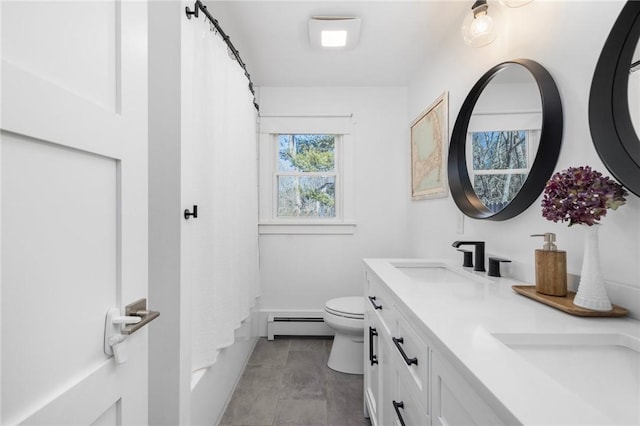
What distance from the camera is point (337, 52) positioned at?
2141 millimetres

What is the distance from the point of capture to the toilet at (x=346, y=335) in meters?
2.01

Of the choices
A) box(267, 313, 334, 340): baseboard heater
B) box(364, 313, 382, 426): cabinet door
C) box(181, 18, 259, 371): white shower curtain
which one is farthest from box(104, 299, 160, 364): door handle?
box(267, 313, 334, 340): baseboard heater

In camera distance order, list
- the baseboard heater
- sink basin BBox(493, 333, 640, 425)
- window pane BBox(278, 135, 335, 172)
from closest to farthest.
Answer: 1. sink basin BBox(493, 333, 640, 425)
2. the baseboard heater
3. window pane BBox(278, 135, 335, 172)

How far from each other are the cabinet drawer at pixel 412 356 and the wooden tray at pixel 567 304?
405 mm

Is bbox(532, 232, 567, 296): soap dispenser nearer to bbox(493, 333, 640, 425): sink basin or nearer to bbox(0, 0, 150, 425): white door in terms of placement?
Answer: bbox(493, 333, 640, 425): sink basin

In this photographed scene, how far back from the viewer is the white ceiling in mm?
1669

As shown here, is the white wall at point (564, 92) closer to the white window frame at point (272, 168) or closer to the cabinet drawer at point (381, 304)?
the cabinet drawer at point (381, 304)

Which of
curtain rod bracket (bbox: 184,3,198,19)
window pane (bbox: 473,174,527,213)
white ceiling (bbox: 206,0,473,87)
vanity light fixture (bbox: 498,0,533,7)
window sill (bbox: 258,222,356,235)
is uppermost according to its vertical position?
white ceiling (bbox: 206,0,473,87)

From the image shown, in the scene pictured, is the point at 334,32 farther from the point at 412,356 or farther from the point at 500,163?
the point at 412,356

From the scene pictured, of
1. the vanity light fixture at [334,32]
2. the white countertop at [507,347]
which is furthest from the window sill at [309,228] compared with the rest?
the white countertop at [507,347]

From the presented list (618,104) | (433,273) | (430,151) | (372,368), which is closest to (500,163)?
(618,104)

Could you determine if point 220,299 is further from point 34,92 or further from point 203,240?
point 34,92

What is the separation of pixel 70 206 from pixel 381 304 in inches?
45.5

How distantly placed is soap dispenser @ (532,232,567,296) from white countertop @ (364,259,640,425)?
3.0 inches
